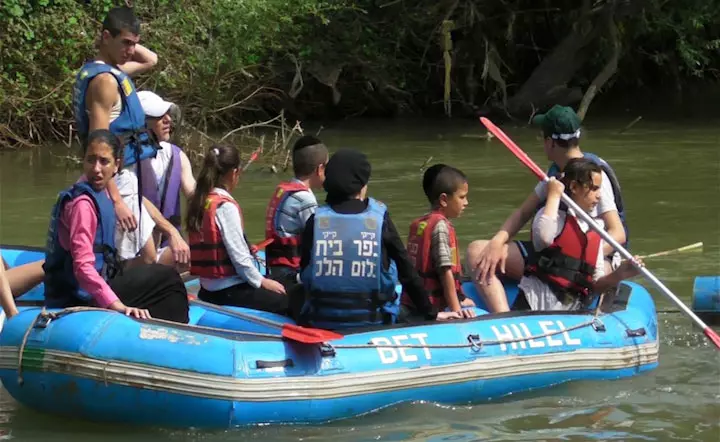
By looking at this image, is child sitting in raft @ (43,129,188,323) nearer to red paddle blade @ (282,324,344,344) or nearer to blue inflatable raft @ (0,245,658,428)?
blue inflatable raft @ (0,245,658,428)

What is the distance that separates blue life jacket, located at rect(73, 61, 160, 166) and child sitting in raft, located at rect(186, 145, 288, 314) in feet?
1.18

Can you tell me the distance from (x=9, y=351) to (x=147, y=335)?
0.56 meters

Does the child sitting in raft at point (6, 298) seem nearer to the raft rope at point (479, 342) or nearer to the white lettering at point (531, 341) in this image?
the raft rope at point (479, 342)

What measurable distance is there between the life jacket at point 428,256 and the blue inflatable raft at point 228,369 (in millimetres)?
268

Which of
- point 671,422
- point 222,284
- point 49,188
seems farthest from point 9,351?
point 49,188

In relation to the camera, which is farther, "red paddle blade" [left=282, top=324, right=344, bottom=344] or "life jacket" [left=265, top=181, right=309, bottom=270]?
"life jacket" [left=265, top=181, right=309, bottom=270]

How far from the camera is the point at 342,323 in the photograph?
5273 millimetres

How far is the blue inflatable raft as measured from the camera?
487cm

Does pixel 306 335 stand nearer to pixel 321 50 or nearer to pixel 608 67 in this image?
pixel 321 50

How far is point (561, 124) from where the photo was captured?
19.4 feet

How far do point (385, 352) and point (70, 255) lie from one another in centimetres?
125

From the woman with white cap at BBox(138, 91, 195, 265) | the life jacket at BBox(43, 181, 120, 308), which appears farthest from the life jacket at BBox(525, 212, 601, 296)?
the life jacket at BBox(43, 181, 120, 308)

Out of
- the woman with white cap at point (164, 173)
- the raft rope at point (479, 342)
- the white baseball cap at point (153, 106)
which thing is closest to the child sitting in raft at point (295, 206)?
the woman with white cap at point (164, 173)

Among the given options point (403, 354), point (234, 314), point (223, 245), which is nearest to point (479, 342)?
point (403, 354)
